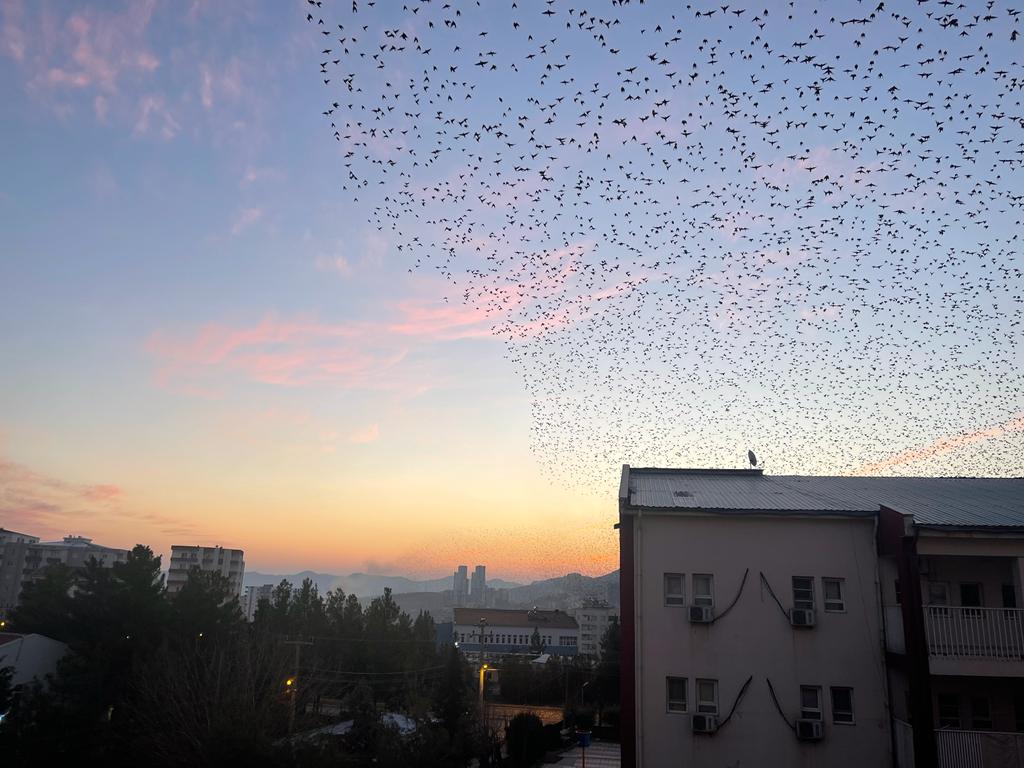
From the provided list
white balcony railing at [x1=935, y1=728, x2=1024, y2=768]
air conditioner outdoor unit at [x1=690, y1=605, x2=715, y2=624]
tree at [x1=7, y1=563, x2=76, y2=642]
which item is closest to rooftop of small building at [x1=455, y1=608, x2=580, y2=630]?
tree at [x1=7, y1=563, x2=76, y2=642]

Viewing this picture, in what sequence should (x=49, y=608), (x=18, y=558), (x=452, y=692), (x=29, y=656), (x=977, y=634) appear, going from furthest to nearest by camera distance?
1. (x=18, y=558)
2. (x=49, y=608)
3. (x=452, y=692)
4. (x=29, y=656)
5. (x=977, y=634)

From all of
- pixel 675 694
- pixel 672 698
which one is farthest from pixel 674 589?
pixel 672 698

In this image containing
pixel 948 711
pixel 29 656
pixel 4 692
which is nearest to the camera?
pixel 948 711

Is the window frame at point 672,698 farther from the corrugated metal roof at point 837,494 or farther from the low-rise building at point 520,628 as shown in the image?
the low-rise building at point 520,628

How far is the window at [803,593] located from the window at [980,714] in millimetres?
5131

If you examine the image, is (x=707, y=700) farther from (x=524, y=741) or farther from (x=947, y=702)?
(x=524, y=741)

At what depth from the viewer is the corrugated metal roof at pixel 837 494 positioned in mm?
21109

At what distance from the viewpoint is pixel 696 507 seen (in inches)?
853

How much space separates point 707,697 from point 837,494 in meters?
8.51

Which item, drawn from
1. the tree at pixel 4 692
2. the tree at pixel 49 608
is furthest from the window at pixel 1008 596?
the tree at pixel 49 608

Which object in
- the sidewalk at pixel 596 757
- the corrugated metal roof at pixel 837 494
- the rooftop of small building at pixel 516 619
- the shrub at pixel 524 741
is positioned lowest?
the sidewalk at pixel 596 757

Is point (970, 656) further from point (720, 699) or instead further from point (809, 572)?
point (720, 699)

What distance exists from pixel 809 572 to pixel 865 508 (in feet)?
8.69

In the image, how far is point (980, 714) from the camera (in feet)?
65.6
